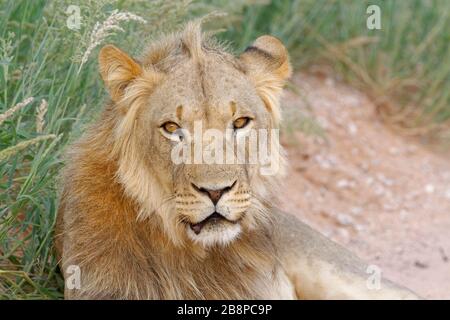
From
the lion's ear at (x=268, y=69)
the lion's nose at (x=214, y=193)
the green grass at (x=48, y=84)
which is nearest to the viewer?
the lion's nose at (x=214, y=193)

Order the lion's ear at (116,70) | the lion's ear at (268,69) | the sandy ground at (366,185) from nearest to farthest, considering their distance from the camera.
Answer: the lion's ear at (116,70) < the lion's ear at (268,69) < the sandy ground at (366,185)

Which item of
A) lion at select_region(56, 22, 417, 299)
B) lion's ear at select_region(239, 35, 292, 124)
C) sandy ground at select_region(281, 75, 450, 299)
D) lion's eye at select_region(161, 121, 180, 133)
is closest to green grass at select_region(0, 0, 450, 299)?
lion at select_region(56, 22, 417, 299)

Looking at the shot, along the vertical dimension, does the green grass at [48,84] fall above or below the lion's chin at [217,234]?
above

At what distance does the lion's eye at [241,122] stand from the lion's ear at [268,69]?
29 centimetres

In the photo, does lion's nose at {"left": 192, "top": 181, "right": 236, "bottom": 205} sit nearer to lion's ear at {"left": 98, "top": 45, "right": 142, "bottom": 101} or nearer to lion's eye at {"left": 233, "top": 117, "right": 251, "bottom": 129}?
lion's eye at {"left": 233, "top": 117, "right": 251, "bottom": 129}

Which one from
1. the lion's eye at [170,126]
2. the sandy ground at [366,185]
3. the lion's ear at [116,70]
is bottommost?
the sandy ground at [366,185]

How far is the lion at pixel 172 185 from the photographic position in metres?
4.30

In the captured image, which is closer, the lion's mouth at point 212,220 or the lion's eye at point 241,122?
the lion's mouth at point 212,220

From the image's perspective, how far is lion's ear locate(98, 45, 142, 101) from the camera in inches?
177

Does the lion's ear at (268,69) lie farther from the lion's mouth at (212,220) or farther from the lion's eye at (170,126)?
the lion's mouth at (212,220)

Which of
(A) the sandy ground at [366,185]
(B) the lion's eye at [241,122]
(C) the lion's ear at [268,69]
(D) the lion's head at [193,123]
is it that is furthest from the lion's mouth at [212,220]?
(A) the sandy ground at [366,185]

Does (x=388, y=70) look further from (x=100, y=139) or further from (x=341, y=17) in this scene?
(x=100, y=139)

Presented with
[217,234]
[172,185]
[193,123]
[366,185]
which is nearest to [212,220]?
[217,234]
